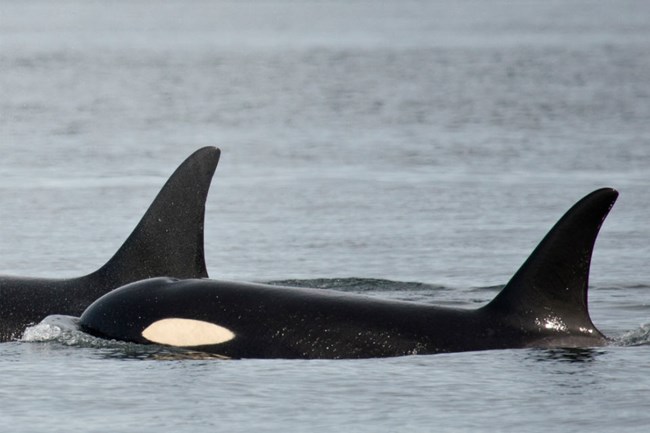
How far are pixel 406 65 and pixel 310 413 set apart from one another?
41704 millimetres

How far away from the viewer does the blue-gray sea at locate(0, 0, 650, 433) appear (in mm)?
8531

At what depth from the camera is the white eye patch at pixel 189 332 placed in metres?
9.35

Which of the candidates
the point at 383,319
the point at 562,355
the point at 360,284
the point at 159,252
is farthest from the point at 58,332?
the point at 360,284

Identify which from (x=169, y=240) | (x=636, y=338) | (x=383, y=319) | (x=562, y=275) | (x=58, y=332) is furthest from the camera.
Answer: (x=169, y=240)

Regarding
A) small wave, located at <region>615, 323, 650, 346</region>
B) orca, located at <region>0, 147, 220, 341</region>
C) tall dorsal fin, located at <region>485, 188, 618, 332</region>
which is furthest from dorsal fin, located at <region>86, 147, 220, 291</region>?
small wave, located at <region>615, 323, 650, 346</region>

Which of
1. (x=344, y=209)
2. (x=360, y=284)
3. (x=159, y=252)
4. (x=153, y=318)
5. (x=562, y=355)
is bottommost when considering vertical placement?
(x=562, y=355)

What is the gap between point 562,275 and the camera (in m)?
9.06

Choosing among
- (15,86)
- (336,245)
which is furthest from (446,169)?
(15,86)

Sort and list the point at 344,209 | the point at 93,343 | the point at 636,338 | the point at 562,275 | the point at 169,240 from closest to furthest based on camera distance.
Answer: the point at 562,275 → the point at 93,343 → the point at 636,338 → the point at 169,240 → the point at 344,209

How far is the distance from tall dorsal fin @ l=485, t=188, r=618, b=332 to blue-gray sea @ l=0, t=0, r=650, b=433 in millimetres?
222

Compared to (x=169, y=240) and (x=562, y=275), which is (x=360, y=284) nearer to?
(x=169, y=240)

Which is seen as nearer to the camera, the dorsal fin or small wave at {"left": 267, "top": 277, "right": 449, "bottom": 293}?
the dorsal fin

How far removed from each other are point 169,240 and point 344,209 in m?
7.25

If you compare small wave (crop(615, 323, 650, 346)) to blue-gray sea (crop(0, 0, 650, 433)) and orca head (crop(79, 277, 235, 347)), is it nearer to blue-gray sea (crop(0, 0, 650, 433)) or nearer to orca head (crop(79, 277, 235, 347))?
blue-gray sea (crop(0, 0, 650, 433))
